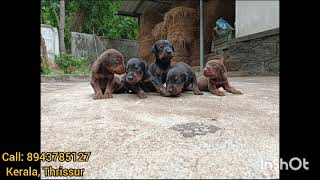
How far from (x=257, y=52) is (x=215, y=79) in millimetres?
4097

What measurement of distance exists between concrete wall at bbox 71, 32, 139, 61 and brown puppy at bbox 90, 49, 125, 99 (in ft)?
37.9

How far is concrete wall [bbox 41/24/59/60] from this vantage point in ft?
40.1

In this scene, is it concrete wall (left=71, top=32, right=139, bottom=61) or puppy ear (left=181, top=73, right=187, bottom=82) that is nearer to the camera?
puppy ear (left=181, top=73, right=187, bottom=82)

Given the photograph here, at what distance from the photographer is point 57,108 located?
8.85 feet

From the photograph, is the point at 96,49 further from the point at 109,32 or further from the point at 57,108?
the point at 57,108

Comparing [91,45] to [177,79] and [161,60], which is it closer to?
[161,60]

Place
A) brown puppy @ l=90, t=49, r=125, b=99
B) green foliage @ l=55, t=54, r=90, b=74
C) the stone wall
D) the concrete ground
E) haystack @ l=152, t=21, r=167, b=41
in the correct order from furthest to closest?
1. green foliage @ l=55, t=54, r=90, b=74
2. haystack @ l=152, t=21, r=167, b=41
3. the stone wall
4. brown puppy @ l=90, t=49, r=125, b=99
5. the concrete ground

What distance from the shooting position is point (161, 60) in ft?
11.6

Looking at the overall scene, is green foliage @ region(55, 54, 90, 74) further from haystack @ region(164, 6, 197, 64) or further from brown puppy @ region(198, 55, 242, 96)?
brown puppy @ region(198, 55, 242, 96)

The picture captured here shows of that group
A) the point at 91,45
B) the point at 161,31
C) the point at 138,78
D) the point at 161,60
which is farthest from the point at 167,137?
the point at 91,45

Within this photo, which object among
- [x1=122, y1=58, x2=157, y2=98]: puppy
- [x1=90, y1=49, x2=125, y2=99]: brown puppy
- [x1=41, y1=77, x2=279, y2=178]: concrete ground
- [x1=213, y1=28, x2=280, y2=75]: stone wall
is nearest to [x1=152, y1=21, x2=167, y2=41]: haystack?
[x1=213, y1=28, x2=280, y2=75]: stone wall

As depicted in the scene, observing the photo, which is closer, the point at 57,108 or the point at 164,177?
the point at 164,177

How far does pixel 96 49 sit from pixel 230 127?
14.3m
